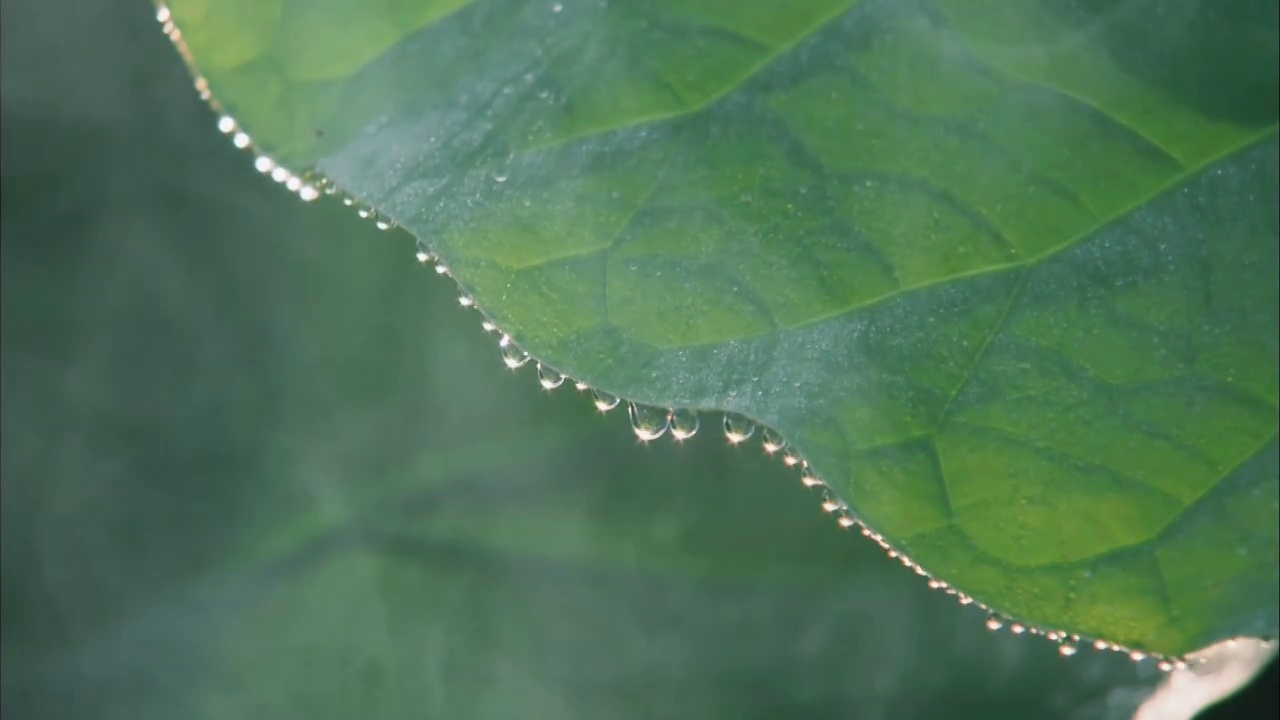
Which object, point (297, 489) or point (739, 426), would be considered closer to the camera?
point (739, 426)

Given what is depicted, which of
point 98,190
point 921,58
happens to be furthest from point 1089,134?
point 98,190

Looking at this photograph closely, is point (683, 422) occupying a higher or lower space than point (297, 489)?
higher

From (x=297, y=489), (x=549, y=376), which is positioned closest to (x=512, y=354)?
(x=549, y=376)

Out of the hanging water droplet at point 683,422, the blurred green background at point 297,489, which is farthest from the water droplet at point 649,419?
the blurred green background at point 297,489

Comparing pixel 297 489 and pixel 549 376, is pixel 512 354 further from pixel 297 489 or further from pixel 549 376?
pixel 297 489

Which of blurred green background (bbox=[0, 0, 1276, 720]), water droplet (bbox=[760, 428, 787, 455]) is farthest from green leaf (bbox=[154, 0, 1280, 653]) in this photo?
blurred green background (bbox=[0, 0, 1276, 720])

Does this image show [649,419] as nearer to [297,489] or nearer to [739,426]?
[739,426]
